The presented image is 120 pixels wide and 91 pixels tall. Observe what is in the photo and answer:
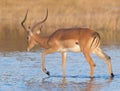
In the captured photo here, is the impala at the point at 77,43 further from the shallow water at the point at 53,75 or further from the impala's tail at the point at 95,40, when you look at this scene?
the shallow water at the point at 53,75

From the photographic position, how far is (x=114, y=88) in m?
13.8

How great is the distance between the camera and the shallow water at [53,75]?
14031mm

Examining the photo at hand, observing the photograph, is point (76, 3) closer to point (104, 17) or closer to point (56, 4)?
point (56, 4)

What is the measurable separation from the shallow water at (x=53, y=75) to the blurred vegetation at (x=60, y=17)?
492 centimetres

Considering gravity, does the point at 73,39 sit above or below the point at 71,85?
above

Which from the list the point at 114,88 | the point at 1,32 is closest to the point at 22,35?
the point at 1,32

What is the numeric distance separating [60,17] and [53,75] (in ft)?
52.0

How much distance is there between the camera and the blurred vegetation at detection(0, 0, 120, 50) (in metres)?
27.2

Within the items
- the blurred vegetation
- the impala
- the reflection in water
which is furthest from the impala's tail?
the blurred vegetation

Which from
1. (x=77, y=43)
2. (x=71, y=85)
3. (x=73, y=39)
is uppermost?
(x=73, y=39)

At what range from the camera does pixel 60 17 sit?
31.6 m

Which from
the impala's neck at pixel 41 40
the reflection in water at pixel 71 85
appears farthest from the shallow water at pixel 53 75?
the impala's neck at pixel 41 40

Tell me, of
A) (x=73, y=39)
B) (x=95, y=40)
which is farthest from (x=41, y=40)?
(x=95, y=40)

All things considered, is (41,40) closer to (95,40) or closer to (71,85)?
(95,40)
